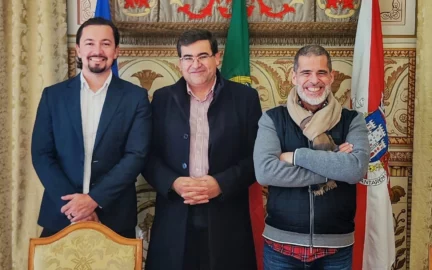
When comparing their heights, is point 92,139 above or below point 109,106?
below

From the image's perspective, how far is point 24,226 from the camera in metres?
3.04

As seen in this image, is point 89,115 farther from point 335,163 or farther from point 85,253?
point 335,163

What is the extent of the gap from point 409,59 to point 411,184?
2.30 ft

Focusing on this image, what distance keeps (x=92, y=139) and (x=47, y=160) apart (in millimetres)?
212

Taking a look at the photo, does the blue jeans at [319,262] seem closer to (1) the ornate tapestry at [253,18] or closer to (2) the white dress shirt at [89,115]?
(2) the white dress shirt at [89,115]

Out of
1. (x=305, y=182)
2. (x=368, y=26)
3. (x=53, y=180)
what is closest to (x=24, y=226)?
(x=53, y=180)

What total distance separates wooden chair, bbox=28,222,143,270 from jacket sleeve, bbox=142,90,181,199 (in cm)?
42

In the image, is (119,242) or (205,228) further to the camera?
(205,228)

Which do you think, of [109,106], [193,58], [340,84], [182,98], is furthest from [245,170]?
[340,84]

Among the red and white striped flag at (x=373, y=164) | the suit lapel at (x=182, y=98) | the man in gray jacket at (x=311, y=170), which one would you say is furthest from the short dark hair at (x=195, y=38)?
the red and white striped flag at (x=373, y=164)

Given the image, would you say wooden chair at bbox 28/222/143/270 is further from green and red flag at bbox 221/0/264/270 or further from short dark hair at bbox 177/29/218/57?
green and red flag at bbox 221/0/264/270

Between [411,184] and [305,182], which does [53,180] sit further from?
[411,184]

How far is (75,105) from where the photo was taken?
2.43m

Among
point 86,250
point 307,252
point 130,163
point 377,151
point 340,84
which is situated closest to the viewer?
point 86,250
